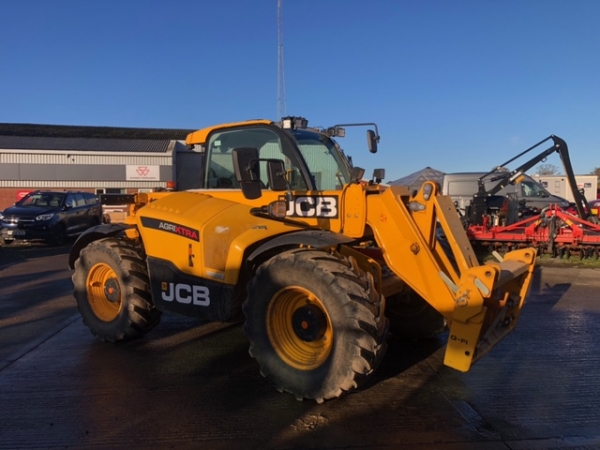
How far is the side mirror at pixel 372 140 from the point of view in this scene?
17.7ft

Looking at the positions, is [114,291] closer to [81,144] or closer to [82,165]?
[82,165]

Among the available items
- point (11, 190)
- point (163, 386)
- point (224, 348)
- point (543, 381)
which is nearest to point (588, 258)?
point (543, 381)

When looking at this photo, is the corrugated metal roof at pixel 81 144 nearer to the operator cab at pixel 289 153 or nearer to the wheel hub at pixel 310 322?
the operator cab at pixel 289 153

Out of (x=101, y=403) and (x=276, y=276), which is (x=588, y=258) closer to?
(x=276, y=276)

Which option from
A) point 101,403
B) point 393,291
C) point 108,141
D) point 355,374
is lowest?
point 101,403

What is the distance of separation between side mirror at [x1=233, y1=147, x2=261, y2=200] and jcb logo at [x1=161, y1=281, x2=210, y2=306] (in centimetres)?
104

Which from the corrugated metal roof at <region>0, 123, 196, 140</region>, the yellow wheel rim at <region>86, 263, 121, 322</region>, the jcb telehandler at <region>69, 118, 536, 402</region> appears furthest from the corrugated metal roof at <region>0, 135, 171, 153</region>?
the jcb telehandler at <region>69, 118, 536, 402</region>

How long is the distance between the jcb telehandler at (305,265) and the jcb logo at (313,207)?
0.5 inches

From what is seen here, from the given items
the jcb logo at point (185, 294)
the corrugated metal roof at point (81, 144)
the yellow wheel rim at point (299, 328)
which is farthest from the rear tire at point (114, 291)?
the corrugated metal roof at point (81, 144)

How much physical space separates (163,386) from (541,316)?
5188 mm

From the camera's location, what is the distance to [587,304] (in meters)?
7.84

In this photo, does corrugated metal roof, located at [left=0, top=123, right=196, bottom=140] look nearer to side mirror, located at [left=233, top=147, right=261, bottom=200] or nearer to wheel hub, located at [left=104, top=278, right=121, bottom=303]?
wheel hub, located at [left=104, top=278, right=121, bottom=303]

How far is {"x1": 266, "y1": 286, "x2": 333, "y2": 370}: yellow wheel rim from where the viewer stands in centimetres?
414

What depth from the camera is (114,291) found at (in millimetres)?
5629
